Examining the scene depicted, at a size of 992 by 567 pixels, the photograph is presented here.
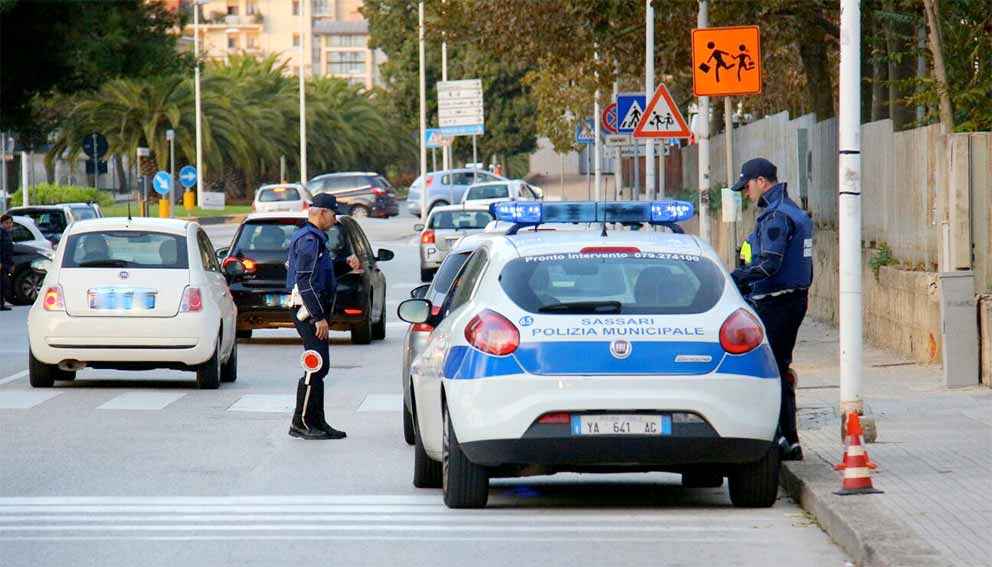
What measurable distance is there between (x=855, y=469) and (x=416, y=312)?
2821 mm

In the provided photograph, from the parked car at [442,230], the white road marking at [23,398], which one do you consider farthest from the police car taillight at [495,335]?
the parked car at [442,230]

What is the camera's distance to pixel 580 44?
3547 centimetres

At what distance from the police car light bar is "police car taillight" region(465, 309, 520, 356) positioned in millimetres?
1240

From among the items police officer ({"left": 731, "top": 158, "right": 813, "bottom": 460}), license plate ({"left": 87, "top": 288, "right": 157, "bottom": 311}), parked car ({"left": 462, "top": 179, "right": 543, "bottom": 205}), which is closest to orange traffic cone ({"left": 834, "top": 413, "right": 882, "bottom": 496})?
police officer ({"left": 731, "top": 158, "right": 813, "bottom": 460})

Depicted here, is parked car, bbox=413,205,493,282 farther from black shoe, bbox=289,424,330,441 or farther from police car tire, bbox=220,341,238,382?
black shoe, bbox=289,424,330,441

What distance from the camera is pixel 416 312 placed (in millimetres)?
11734

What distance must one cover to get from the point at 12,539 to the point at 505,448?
246 cm

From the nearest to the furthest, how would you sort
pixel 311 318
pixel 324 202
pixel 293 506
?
1. pixel 293 506
2. pixel 311 318
3. pixel 324 202

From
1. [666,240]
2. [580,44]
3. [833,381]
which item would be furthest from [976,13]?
[580,44]

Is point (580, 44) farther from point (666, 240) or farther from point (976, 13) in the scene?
point (666, 240)

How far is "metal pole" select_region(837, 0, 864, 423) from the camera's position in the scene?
40.9ft

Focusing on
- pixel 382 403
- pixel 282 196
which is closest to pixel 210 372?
pixel 382 403

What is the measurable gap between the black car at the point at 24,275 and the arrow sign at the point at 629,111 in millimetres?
10121

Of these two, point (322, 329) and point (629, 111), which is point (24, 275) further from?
point (322, 329)
